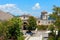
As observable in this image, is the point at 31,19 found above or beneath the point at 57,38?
above

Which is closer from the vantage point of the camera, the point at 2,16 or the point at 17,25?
the point at 17,25

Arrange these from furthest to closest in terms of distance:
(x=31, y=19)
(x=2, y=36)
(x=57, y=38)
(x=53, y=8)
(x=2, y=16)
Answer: (x=31, y=19) → (x=2, y=16) → (x=53, y=8) → (x=57, y=38) → (x=2, y=36)

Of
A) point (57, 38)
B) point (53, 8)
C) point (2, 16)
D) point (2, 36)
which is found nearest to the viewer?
point (2, 36)

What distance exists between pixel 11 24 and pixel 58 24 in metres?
6.21

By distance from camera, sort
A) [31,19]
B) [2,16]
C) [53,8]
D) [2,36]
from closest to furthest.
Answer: [2,36] < [53,8] < [2,16] < [31,19]

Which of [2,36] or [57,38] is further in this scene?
[57,38]

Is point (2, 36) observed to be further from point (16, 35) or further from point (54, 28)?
point (54, 28)

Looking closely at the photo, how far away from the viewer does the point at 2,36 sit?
26.6 meters

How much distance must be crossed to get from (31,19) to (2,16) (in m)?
8.07

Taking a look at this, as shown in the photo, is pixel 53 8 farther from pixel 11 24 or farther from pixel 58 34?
pixel 11 24

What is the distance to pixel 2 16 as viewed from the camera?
42.5 metres

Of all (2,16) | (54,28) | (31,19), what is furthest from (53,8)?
(31,19)

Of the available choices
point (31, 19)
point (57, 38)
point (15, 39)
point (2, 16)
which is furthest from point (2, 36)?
point (31, 19)

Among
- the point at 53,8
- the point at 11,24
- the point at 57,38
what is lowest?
the point at 57,38
